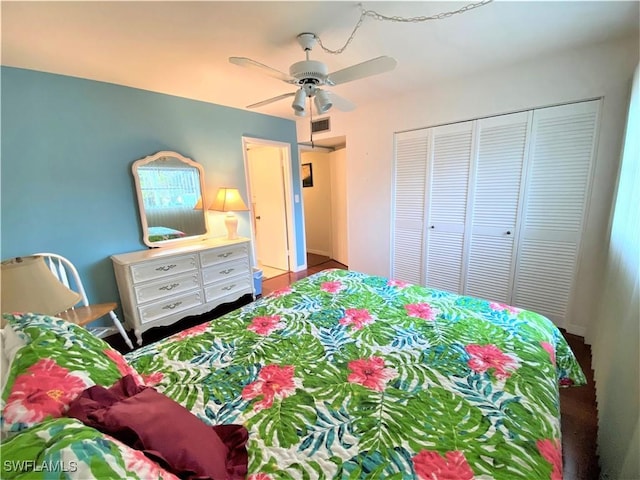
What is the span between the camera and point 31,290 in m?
1.33

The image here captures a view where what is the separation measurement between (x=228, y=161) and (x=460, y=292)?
124 inches

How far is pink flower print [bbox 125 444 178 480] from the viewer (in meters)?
0.58

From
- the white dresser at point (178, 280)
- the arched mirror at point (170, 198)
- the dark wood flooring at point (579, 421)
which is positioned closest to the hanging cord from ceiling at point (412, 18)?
the arched mirror at point (170, 198)

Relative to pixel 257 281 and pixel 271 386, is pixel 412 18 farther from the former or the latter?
pixel 257 281

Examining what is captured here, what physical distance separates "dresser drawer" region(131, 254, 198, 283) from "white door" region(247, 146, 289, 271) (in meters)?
1.58

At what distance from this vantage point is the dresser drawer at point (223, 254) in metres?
2.87

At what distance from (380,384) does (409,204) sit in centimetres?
250

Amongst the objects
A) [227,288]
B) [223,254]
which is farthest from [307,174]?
[227,288]

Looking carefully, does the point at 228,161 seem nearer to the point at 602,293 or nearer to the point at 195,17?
the point at 195,17

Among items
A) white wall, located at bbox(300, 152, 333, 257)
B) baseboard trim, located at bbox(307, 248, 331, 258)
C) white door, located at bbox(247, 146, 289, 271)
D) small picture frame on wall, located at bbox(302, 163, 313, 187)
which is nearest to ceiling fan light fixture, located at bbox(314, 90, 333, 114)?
white door, located at bbox(247, 146, 289, 271)

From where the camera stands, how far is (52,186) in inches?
89.4

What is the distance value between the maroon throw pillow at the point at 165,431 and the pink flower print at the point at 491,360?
97 centimetres

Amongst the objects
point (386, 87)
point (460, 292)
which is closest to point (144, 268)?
point (386, 87)

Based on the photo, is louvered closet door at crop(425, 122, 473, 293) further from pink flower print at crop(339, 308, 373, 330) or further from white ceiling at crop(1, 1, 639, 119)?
pink flower print at crop(339, 308, 373, 330)
